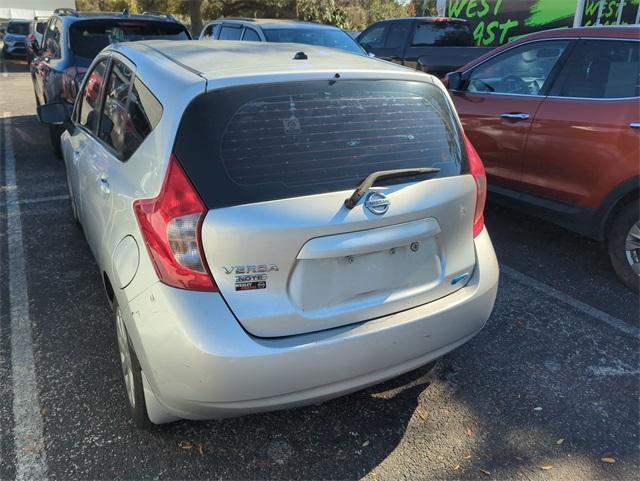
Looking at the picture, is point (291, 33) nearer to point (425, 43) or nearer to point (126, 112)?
point (425, 43)

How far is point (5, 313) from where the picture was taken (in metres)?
3.40

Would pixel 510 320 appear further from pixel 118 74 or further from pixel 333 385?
pixel 118 74

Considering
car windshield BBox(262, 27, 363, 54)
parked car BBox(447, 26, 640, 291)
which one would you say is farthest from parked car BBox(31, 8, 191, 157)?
parked car BBox(447, 26, 640, 291)

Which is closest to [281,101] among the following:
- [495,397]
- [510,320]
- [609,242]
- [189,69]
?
[189,69]

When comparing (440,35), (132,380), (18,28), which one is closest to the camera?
(132,380)

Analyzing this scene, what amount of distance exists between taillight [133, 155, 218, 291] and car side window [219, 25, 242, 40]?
7.16m

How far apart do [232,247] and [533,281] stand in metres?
2.89

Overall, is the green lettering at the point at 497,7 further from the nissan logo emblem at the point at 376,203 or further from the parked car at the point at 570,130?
the nissan logo emblem at the point at 376,203

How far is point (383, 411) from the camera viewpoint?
8.77 ft

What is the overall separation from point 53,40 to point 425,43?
6.78m

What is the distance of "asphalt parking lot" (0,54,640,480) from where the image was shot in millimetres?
2340

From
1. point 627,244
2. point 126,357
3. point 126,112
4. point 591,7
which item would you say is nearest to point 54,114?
point 126,112

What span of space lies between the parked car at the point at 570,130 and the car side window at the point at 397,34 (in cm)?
608

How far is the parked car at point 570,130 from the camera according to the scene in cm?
381
